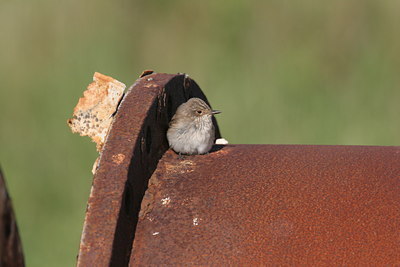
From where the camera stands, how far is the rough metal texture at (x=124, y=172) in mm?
2209

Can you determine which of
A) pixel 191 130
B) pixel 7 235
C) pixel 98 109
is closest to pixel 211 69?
pixel 191 130

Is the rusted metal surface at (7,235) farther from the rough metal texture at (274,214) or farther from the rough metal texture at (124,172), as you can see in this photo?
the rough metal texture at (274,214)

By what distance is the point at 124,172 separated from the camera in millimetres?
2354

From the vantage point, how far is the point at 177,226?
2383mm

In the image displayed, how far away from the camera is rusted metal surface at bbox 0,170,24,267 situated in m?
1.76

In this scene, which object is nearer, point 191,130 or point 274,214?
point 274,214

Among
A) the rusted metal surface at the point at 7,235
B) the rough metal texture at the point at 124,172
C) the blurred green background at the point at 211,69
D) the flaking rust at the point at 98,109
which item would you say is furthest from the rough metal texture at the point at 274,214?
the blurred green background at the point at 211,69

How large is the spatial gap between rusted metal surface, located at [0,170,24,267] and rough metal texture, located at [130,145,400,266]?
554mm

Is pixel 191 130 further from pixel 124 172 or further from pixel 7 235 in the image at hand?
pixel 7 235

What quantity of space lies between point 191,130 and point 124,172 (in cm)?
104

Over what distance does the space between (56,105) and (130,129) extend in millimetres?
3553

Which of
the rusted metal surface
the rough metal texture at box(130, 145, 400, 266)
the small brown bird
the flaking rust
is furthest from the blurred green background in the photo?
the rusted metal surface

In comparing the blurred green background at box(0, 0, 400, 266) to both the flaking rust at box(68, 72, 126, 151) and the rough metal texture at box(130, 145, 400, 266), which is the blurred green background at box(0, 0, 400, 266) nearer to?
the flaking rust at box(68, 72, 126, 151)

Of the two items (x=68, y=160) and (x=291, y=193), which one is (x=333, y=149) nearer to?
(x=291, y=193)
